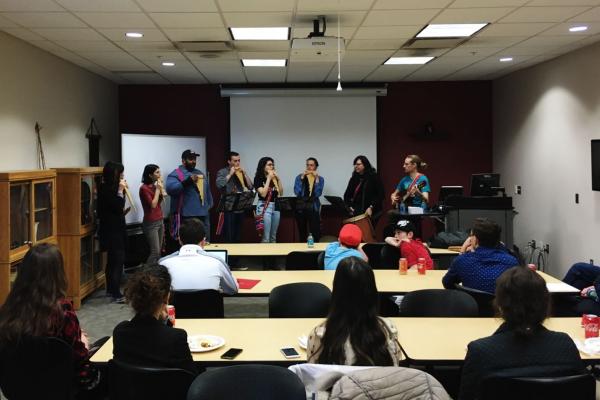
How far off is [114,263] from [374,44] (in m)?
3.87

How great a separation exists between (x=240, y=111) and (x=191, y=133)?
960mm

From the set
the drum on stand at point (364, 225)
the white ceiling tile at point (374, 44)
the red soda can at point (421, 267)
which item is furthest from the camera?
the drum on stand at point (364, 225)

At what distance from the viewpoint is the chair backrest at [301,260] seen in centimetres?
518

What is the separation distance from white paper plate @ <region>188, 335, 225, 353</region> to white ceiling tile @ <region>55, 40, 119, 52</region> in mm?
4250

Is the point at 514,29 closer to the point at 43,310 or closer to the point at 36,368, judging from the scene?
the point at 43,310

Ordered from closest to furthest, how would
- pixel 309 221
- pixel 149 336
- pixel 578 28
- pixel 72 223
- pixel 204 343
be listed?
pixel 149 336 < pixel 204 343 < pixel 578 28 < pixel 72 223 < pixel 309 221

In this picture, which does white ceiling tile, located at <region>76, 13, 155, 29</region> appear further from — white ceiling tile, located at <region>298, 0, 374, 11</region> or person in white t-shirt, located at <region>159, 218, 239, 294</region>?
person in white t-shirt, located at <region>159, 218, 239, 294</region>

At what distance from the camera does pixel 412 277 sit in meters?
4.45

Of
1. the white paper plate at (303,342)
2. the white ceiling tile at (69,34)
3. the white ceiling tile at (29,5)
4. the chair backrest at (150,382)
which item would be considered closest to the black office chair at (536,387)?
the white paper plate at (303,342)

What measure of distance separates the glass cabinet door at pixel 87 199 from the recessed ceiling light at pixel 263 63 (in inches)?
98.2

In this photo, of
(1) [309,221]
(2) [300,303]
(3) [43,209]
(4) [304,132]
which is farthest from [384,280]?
(4) [304,132]

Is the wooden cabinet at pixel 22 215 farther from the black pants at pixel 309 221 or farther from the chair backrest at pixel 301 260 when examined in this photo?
the black pants at pixel 309 221

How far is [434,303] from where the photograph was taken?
3443 millimetres

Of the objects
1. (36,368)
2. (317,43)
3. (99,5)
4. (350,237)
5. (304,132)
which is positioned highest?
(99,5)
